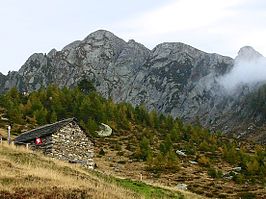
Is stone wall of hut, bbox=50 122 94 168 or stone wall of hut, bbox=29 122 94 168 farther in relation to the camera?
stone wall of hut, bbox=50 122 94 168

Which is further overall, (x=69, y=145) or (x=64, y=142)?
(x=69, y=145)

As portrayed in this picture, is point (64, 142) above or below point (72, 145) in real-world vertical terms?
above

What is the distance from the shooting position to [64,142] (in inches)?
1779

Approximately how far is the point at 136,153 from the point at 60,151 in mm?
30059

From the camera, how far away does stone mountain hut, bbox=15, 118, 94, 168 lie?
Result: 145ft

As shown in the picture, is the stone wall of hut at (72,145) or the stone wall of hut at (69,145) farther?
the stone wall of hut at (72,145)

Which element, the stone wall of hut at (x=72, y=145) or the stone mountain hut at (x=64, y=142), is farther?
the stone wall of hut at (x=72, y=145)

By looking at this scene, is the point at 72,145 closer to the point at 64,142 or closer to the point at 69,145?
the point at 69,145

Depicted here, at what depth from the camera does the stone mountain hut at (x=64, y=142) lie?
44219 mm

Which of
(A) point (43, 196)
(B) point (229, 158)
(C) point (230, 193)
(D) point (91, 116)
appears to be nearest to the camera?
(A) point (43, 196)

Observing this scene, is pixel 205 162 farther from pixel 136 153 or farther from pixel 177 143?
pixel 177 143

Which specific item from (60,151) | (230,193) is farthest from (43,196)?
(230,193)

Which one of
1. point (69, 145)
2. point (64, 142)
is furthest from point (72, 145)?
point (64, 142)

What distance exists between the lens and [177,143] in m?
90.9
